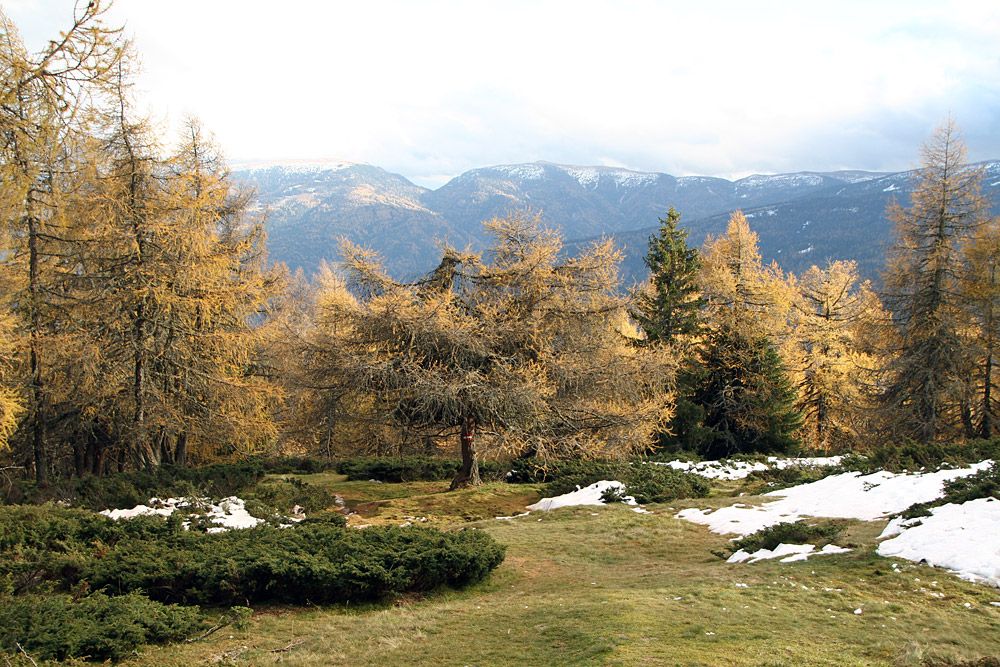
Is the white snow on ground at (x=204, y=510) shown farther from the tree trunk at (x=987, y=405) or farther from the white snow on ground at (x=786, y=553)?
the tree trunk at (x=987, y=405)

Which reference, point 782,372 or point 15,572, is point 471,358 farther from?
point 782,372

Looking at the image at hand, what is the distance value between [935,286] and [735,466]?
1008 centimetres

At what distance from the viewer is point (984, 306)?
2230cm

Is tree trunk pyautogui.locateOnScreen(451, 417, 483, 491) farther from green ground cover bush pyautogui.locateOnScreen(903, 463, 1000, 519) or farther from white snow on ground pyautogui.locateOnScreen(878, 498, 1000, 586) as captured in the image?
white snow on ground pyautogui.locateOnScreen(878, 498, 1000, 586)

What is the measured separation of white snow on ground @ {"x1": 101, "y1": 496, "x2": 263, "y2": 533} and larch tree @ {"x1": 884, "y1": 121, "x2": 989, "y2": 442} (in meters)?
21.6

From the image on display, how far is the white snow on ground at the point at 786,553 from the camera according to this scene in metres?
8.65

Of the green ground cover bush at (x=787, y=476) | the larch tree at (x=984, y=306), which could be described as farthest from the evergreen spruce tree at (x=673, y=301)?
the green ground cover bush at (x=787, y=476)

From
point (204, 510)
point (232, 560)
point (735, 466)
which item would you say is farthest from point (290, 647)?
point (735, 466)

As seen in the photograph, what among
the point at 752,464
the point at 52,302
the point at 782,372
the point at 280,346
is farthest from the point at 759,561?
the point at 782,372

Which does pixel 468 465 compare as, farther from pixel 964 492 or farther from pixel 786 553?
pixel 964 492

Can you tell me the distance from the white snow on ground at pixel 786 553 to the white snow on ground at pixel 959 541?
0.67 meters

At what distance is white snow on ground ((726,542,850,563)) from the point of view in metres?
8.65

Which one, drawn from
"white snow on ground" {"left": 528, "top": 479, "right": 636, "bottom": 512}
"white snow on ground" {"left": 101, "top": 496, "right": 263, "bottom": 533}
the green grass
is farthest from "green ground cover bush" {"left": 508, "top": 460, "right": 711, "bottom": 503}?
"white snow on ground" {"left": 101, "top": 496, "right": 263, "bottom": 533}

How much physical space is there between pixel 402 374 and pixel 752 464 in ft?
35.6
